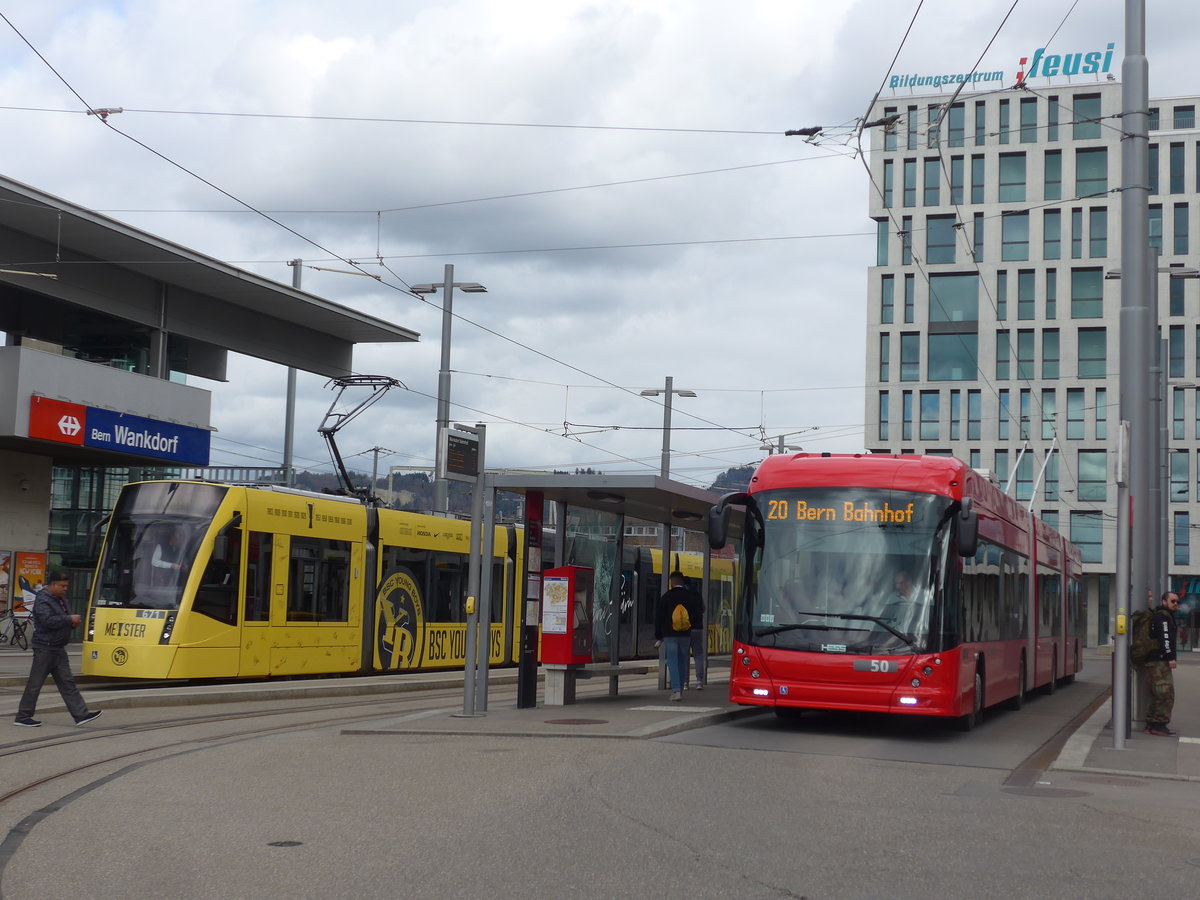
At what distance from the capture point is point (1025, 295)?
68.1 m

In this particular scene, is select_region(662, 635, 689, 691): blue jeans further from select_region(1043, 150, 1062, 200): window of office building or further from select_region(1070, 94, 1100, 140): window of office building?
select_region(1043, 150, 1062, 200): window of office building

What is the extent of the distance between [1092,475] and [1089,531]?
111 inches

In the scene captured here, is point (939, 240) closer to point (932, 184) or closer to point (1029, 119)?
point (932, 184)

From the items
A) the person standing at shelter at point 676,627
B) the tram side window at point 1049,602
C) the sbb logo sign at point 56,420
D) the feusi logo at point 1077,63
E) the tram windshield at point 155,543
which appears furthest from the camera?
the feusi logo at point 1077,63

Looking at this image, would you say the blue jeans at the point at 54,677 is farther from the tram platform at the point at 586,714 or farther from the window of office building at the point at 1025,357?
the window of office building at the point at 1025,357

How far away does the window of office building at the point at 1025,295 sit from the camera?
67875mm

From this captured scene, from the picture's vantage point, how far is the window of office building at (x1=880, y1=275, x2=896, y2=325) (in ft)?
229

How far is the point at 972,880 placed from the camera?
7.17 meters

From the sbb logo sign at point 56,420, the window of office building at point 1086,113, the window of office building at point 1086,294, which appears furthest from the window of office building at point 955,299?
the sbb logo sign at point 56,420

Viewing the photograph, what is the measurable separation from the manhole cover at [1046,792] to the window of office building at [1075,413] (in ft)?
195

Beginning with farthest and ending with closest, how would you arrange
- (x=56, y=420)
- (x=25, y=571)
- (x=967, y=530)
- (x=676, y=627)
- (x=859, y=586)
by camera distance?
(x=25, y=571) → (x=56, y=420) → (x=676, y=627) → (x=859, y=586) → (x=967, y=530)

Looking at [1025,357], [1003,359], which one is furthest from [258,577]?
[1025,357]

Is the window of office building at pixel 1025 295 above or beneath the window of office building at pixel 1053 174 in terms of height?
beneath

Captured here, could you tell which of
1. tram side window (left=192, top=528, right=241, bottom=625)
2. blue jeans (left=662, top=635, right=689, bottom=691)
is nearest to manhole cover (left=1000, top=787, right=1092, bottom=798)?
blue jeans (left=662, top=635, right=689, bottom=691)
